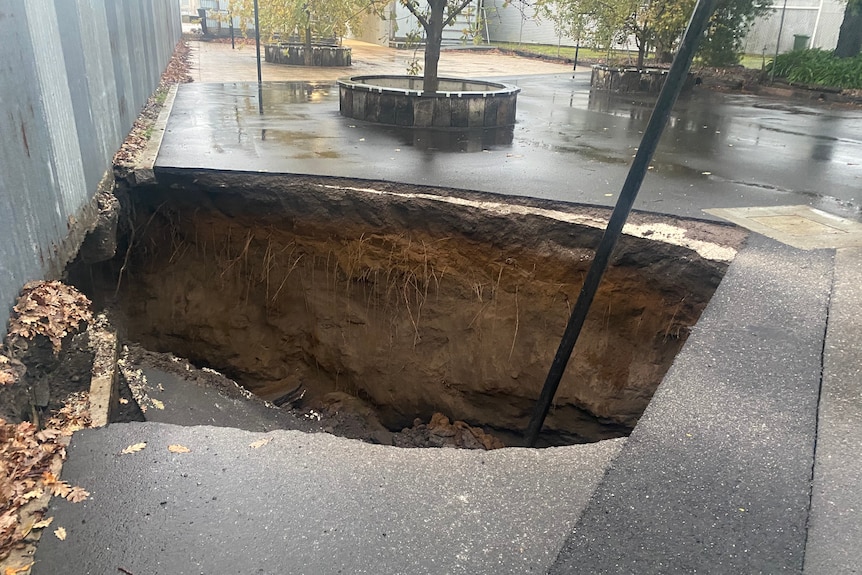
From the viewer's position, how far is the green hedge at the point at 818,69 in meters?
14.9

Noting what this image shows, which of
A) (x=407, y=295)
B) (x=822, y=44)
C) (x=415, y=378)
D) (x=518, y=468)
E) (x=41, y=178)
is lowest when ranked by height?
(x=415, y=378)

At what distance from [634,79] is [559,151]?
9155mm

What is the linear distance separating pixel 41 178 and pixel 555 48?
3167cm

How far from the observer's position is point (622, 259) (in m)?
4.96

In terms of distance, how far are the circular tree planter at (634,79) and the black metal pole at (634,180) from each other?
42.1 ft

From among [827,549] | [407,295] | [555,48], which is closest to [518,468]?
[827,549]

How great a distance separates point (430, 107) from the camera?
9.38m

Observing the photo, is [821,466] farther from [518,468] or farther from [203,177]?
[203,177]

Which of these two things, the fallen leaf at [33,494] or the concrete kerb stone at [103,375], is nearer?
the fallen leaf at [33,494]

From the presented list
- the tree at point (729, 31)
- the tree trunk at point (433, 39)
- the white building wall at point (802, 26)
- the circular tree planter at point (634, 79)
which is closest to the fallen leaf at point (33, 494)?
the tree trunk at point (433, 39)

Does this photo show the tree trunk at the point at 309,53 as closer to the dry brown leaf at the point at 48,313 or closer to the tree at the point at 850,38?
the tree at the point at 850,38

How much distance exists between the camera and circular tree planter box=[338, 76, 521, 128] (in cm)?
932

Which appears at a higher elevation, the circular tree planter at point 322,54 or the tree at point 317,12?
the tree at point 317,12

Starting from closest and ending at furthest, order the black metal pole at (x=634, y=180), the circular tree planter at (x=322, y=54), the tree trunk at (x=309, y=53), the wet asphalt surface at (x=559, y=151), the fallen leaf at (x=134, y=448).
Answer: the fallen leaf at (x=134, y=448) → the black metal pole at (x=634, y=180) → the wet asphalt surface at (x=559, y=151) → the tree trunk at (x=309, y=53) → the circular tree planter at (x=322, y=54)
